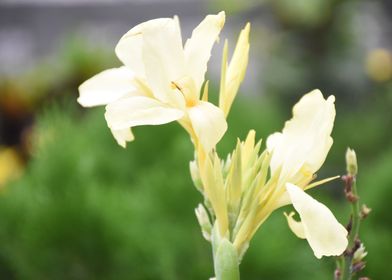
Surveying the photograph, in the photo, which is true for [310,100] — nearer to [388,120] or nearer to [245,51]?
[245,51]

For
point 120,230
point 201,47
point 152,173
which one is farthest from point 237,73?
point 152,173

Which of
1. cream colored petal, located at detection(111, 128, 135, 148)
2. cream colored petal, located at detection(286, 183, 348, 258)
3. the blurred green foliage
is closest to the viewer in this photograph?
cream colored petal, located at detection(286, 183, 348, 258)

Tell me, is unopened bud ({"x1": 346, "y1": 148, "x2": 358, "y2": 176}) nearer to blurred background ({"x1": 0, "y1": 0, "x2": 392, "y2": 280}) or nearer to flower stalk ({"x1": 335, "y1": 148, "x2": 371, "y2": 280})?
flower stalk ({"x1": 335, "y1": 148, "x2": 371, "y2": 280})

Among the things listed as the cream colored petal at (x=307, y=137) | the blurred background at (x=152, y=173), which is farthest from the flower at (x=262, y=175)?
the blurred background at (x=152, y=173)

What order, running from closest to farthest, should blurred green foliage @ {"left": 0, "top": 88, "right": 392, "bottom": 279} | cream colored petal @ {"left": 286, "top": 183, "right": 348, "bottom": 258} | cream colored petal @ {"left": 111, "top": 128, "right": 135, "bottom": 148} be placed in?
cream colored petal @ {"left": 286, "top": 183, "right": 348, "bottom": 258} < cream colored petal @ {"left": 111, "top": 128, "right": 135, "bottom": 148} < blurred green foliage @ {"left": 0, "top": 88, "right": 392, "bottom": 279}

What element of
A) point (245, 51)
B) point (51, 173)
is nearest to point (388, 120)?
point (51, 173)

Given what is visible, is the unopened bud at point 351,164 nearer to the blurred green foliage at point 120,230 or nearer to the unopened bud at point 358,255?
the unopened bud at point 358,255

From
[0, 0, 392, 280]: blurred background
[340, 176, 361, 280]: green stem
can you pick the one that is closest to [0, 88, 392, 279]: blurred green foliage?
[0, 0, 392, 280]: blurred background
